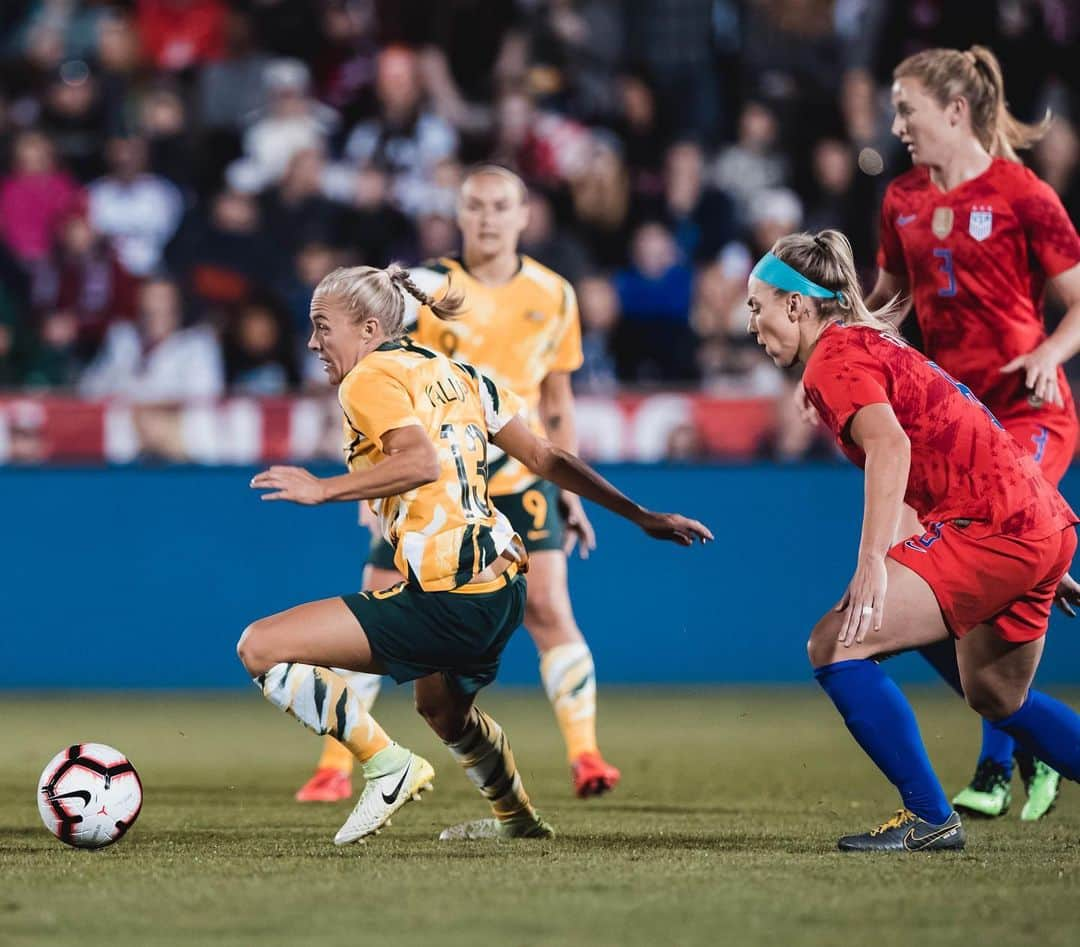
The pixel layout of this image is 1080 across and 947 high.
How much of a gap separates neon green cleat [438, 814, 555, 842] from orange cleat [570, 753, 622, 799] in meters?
1.08

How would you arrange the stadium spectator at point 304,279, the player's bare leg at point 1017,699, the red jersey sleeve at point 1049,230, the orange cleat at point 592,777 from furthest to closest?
the stadium spectator at point 304,279 → the orange cleat at point 592,777 → the red jersey sleeve at point 1049,230 → the player's bare leg at point 1017,699

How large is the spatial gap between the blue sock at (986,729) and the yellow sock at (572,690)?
1395 millimetres

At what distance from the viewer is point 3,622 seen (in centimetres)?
1059

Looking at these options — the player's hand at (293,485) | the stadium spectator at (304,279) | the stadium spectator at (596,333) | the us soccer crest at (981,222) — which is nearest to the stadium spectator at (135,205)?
the stadium spectator at (304,279)

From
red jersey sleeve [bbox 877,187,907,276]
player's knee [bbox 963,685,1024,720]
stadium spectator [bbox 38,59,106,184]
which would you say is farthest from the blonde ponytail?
stadium spectator [bbox 38,59,106,184]

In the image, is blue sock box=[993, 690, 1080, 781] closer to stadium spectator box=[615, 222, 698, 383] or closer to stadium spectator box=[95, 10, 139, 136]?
stadium spectator box=[615, 222, 698, 383]

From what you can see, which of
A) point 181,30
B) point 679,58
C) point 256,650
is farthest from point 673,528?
point 181,30

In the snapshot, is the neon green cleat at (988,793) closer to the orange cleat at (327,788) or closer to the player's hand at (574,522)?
the player's hand at (574,522)

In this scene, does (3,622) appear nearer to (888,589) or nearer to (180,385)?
(180,385)

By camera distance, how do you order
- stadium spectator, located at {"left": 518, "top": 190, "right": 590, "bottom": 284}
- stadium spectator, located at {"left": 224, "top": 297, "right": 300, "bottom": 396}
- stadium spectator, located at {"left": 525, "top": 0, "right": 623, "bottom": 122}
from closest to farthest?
stadium spectator, located at {"left": 224, "top": 297, "right": 300, "bottom": 396} → stadium spectator, located at {"left": 518, "top": 190, "right": 590, "bottom": 284} → stadium spectator, located at {"left": 525, "top": 0, "right": 623, "bottom": 122}

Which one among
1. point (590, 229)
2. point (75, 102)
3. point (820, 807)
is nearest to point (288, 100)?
point (75, 102)

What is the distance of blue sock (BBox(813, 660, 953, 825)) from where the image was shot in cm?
520

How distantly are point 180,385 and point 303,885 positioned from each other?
7.70m

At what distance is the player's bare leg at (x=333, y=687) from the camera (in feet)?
16.9
